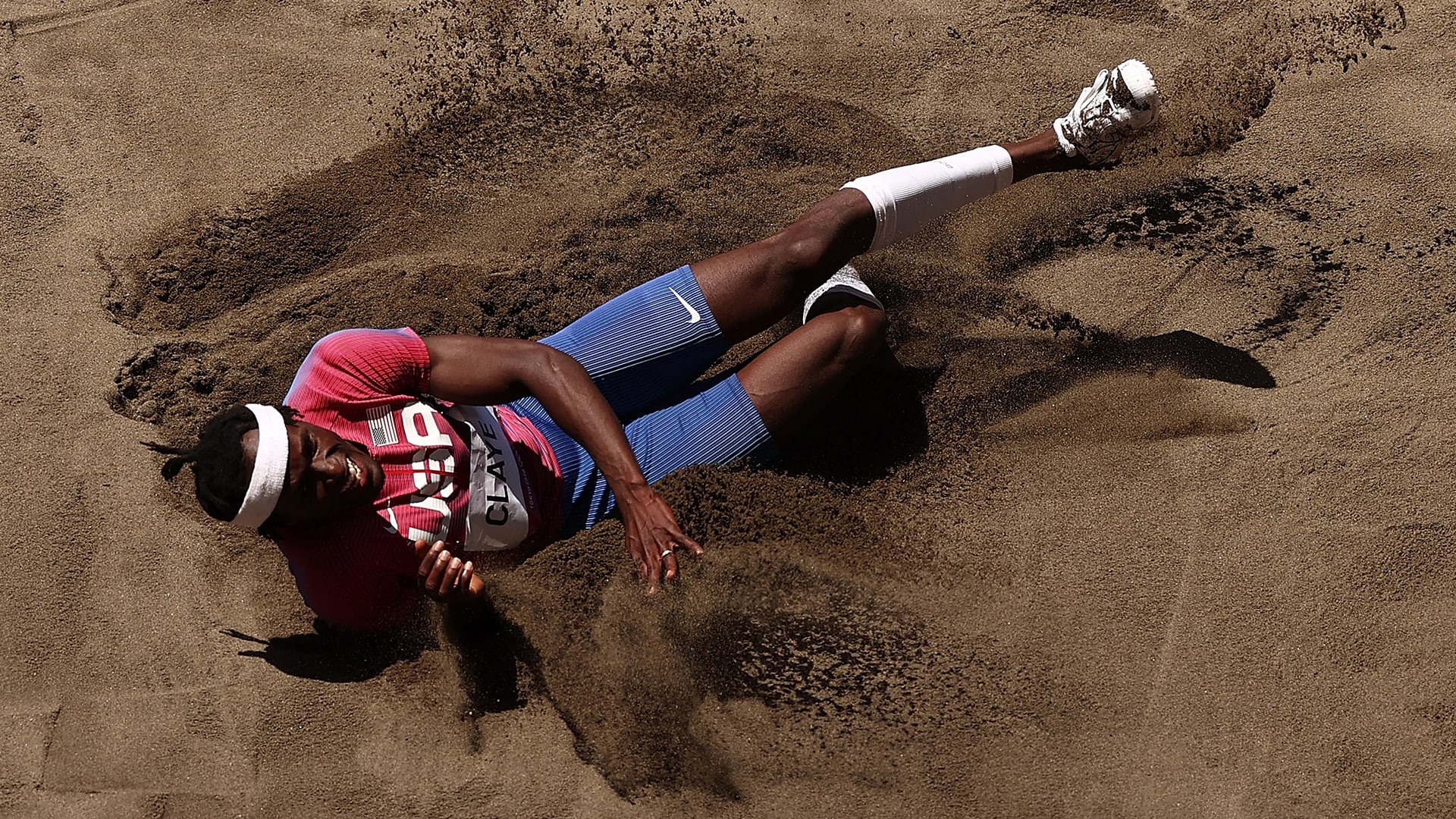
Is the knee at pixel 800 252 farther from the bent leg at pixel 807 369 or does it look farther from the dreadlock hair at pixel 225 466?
the dreadlock hair at pixel 225 466

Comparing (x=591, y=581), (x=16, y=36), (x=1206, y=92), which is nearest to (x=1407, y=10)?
(x=1206, y=92)

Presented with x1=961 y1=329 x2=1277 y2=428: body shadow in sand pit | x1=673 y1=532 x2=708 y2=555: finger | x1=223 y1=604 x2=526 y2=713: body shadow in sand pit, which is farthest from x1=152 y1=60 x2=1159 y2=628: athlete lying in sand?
x1=961 y1=329 x2=1277 y2=428: body shadow in sand pit

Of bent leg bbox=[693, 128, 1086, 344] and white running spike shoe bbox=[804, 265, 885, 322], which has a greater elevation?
bent leg bbox=[693, 128, 1086, 344]

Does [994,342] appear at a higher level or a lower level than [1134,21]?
lower

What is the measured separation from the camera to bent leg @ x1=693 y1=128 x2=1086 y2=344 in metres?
2.57

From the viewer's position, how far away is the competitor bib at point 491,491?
2318mm

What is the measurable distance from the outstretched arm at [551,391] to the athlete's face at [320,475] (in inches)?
10.5

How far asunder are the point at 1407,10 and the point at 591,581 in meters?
2.94

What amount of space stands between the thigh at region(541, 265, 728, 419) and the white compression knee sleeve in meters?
0.49

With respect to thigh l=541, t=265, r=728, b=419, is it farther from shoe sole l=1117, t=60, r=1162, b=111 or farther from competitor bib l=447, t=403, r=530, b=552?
shoe sole l=1117, t=60, r=1162, b=111

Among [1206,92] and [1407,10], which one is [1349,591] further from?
[1407,10]

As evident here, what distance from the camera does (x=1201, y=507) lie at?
251 cm

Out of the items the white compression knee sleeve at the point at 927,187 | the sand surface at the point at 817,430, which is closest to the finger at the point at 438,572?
the sand surface at the point at 817,430

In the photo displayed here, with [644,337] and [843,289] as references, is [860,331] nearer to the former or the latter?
[843,289]
